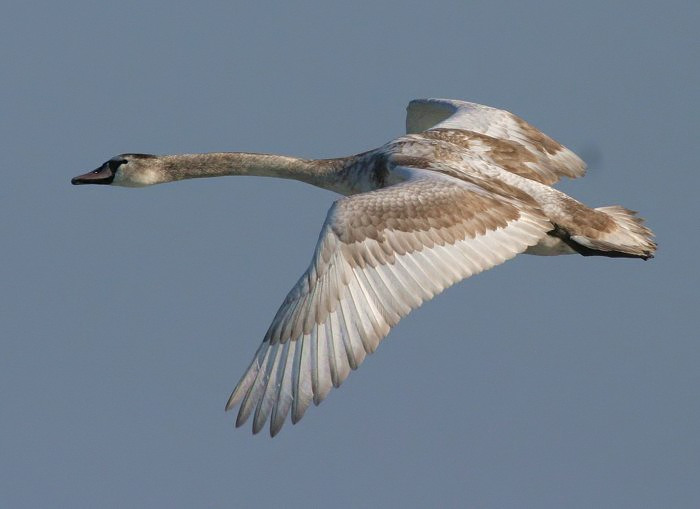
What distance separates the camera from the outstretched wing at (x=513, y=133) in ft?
59.6

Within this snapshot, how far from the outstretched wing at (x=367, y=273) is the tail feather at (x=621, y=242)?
2.41 feet

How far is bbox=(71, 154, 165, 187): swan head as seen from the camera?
1958 cm

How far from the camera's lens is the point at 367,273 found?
1404 cm

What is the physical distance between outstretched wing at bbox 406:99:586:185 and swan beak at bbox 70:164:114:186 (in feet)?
13.7

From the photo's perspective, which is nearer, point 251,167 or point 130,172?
point 251,167

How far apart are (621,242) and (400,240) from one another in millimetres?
2913

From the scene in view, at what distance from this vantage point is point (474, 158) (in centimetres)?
1691

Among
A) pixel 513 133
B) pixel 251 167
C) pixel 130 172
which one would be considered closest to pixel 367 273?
pixel 251 167

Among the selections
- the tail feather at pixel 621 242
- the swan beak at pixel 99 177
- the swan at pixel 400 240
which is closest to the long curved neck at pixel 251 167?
the swan at pixel 400 240

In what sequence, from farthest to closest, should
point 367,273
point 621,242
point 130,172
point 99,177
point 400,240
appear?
point 99,177 → point 130,172 → point 621,242 → point 400,240 → point 367,273

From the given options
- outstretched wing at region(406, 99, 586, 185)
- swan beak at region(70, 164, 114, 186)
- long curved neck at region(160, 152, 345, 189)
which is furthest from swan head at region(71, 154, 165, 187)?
outstretched wing at region(406, 99, 586, 185)

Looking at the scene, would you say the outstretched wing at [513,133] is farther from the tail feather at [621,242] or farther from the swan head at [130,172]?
the swan head at [130,172]

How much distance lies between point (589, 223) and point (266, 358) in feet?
13.4

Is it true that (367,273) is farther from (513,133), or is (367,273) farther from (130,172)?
(130,172)
